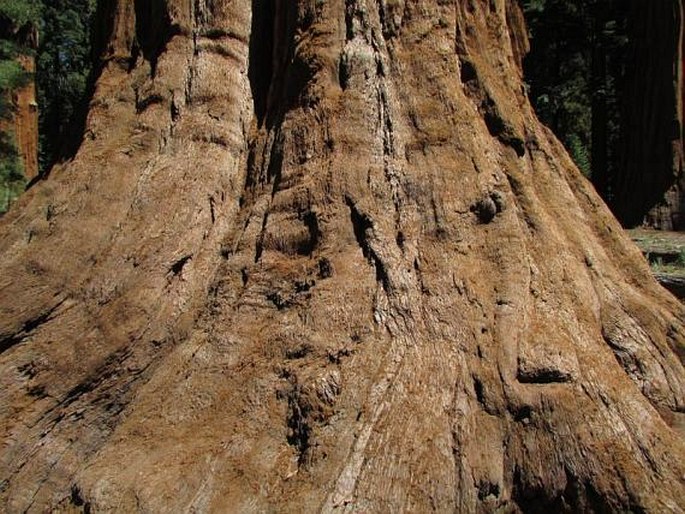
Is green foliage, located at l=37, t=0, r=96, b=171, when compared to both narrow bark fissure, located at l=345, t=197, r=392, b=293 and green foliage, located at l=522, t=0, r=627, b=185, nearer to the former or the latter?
green foliage, located at l=522, t=0, r=627, b=185

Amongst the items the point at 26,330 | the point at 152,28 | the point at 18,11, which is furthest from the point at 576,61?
the point at 26,330

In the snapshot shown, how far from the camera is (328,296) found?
3.79 m

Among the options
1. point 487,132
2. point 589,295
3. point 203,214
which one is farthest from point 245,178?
point 589,295

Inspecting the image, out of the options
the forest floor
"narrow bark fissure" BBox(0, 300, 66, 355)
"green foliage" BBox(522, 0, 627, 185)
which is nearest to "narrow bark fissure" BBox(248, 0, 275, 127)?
"narrow bark fissure" BBox(0, 300, 66, 355)

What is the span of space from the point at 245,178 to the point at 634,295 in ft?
7.69

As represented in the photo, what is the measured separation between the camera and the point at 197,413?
3.73 meters

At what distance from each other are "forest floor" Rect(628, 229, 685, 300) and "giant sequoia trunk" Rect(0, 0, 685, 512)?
10.1 feet

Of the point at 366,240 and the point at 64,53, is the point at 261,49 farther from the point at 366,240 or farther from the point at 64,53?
the point at 64,53

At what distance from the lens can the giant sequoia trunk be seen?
3.43 meters

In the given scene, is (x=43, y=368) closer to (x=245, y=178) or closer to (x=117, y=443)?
(x=117, y=443)

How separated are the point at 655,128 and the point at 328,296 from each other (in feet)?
33.4

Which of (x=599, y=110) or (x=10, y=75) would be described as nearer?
(x=10, y=75)

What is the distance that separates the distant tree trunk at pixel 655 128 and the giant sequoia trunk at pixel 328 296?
24.5 ft

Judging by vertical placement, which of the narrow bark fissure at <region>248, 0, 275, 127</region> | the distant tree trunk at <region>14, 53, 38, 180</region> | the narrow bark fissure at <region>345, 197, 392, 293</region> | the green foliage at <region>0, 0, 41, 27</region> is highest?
the green foliage at <region>0, 0, 41, 27</region>
